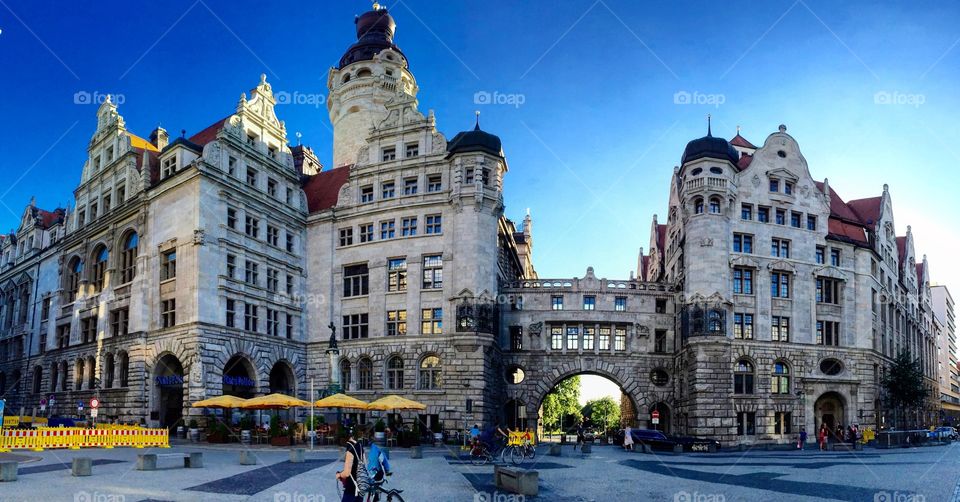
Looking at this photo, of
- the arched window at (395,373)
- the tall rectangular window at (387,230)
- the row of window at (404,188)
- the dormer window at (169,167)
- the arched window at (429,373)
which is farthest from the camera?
the tall rectangular window at (387,230)

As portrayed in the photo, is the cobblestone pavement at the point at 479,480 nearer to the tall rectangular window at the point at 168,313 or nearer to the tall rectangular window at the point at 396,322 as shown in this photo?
the tall rectangular window at the point at 168,313

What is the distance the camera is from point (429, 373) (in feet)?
175

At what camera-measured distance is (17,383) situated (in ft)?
228

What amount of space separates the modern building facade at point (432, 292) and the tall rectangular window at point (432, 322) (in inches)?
7.6

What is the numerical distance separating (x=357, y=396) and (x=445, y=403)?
7.21 meters

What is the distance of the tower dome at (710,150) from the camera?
57125 millimetres

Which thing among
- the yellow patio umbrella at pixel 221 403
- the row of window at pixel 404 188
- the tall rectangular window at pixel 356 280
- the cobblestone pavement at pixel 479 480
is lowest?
the cobblestone pavement at pixel 479 480

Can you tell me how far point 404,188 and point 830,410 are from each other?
36.8 meters

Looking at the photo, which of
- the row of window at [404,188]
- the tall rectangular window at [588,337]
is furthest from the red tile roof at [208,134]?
the tall rectangular window at [588,337]

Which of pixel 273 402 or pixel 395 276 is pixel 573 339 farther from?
pixel 273 402

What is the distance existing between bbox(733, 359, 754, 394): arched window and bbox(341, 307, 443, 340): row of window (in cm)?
2169

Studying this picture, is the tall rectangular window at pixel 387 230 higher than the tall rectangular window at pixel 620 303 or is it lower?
higher

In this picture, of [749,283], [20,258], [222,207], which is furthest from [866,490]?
[20,258]

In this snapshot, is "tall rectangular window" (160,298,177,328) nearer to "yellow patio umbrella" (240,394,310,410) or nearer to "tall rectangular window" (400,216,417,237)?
"yellow patio umbrella" (240,394,310,410)
